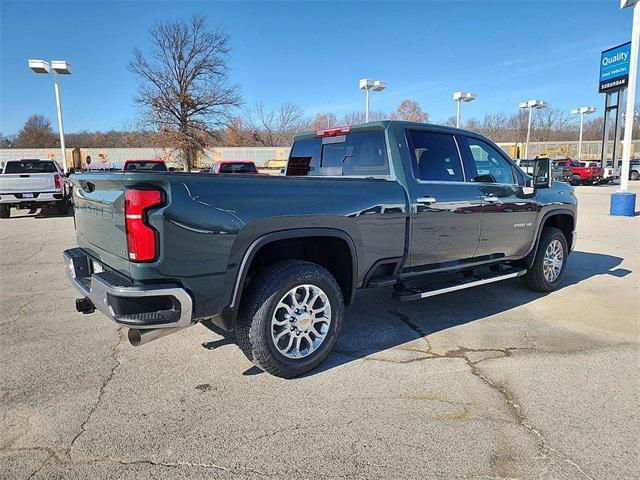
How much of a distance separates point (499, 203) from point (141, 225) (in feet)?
12.3

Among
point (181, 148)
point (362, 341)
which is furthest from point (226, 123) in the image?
point (362, 341)

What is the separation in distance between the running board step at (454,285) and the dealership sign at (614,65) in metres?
21.1

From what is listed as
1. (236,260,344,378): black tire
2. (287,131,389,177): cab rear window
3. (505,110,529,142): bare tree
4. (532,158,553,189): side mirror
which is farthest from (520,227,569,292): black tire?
(505,110,529,142): bare tree

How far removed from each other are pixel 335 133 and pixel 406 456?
3.21m

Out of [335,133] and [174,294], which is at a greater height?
[335,133]

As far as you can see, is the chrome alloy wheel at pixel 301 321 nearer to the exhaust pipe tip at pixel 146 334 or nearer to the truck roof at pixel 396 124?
the exhaust pipe tip at pixel 146 334

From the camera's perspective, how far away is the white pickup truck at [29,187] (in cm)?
1355

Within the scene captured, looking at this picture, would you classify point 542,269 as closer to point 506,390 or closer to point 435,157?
point 435,157

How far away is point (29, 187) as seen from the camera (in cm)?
1374

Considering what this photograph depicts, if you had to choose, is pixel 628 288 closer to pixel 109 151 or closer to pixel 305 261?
pixel 305 261

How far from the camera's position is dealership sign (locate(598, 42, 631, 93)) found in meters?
21.2

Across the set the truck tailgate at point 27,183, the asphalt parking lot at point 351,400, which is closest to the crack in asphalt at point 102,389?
the asphalt parking lot at point 351,400

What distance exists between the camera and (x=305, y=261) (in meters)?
3.57

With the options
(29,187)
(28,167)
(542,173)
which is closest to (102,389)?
(542,173)
